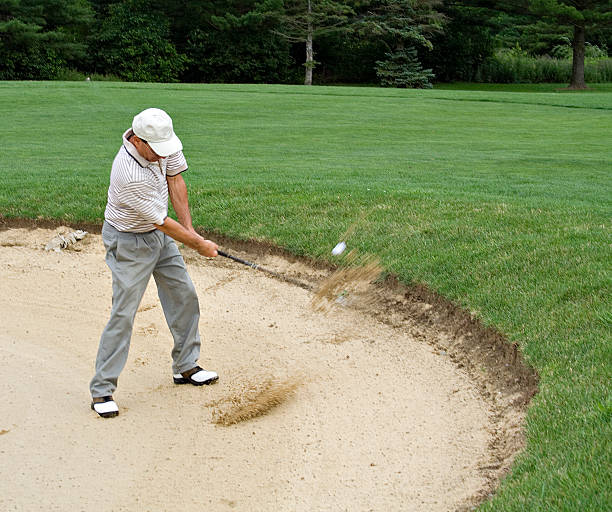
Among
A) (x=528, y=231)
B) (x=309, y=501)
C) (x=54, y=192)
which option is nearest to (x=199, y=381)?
(x=309, y=501)

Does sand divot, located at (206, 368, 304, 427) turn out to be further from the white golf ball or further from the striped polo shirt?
the white golf ball

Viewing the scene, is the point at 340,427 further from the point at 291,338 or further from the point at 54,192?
the point at 54,192

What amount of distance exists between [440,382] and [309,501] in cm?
203

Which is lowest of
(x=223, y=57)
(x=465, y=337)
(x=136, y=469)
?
(x=136, y=469)

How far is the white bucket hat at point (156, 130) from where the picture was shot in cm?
525

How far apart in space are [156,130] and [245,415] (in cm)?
230

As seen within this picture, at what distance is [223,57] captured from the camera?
4675 cm

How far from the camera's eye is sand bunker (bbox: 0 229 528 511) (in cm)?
488

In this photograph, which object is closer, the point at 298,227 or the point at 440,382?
the point at 440,382

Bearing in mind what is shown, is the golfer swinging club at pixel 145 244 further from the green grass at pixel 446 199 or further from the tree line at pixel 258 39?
the tree line at pixel 258 39

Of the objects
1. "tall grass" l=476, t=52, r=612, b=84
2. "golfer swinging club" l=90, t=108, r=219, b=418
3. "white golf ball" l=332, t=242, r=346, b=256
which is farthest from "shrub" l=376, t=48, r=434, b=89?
"golfer swinging club" l=90, t=108, r=219, b=418

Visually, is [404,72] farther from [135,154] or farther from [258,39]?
[135,154]

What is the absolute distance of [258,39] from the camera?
47.1 meters

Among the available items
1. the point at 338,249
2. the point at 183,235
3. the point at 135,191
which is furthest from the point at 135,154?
the point at 338,249
